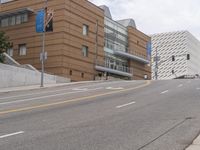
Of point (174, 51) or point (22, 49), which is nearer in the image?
point (22, 49)

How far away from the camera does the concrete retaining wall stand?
140 ft

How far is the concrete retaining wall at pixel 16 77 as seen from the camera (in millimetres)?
42656

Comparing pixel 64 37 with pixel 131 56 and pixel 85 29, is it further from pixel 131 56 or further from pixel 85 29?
pixel 131 56

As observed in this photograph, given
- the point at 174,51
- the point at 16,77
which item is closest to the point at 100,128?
the point at 16,77

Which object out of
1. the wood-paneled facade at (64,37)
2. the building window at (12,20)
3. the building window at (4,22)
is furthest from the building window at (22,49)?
the building window at (4,22)

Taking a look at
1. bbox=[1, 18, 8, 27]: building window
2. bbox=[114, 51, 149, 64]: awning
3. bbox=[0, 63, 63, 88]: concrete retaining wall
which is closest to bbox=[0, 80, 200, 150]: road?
bbox=[0, 63, 63, 88]: concrete retaining wall

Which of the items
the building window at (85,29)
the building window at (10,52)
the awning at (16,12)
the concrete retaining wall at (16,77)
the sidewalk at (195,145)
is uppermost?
the awning at (16,12)

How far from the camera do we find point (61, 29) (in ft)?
192

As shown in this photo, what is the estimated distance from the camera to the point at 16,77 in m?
44.4

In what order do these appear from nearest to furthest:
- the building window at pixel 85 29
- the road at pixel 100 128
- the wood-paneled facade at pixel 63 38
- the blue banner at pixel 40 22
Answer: the road at pixel 100 128 → the blue banner at pixel 40 22 → the wood-paneled facade at pixel 63 38 → the building window at pixel 85 29

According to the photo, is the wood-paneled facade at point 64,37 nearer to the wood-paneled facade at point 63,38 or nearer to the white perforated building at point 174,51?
the wood-paneled facade at point 63,38

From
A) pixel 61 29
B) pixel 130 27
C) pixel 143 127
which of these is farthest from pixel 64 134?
pixel 130 27

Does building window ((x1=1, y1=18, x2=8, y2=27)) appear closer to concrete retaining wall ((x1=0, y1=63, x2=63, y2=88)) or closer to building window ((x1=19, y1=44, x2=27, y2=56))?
building window ((x1=19, y1=44, x2=27, y2=56))

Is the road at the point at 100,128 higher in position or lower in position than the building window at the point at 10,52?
lower
